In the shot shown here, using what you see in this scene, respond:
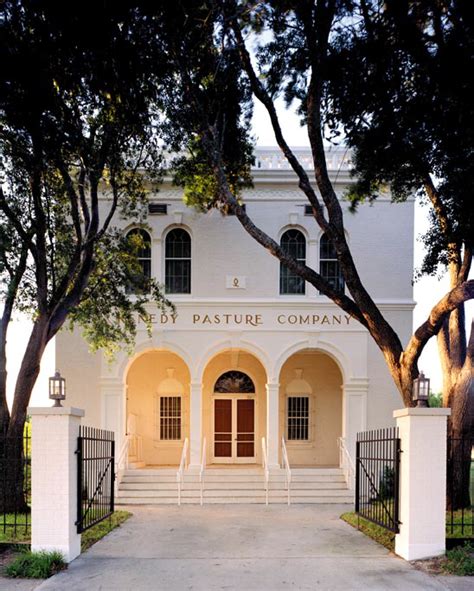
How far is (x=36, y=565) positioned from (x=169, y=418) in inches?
489

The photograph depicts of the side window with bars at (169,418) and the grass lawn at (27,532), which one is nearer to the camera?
the grass lawn at (27,532)

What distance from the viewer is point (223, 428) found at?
69.8ft

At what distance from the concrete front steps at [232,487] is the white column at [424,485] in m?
7.45

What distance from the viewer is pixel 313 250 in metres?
19.9

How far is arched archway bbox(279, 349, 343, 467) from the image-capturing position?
2084 centimetres

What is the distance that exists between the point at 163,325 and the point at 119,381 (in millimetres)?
→ 1934

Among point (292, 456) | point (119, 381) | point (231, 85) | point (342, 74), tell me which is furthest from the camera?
point (292, 456)

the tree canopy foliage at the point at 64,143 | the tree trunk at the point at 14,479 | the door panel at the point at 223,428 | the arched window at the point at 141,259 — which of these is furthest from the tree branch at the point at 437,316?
the door panel at the point at 223,428

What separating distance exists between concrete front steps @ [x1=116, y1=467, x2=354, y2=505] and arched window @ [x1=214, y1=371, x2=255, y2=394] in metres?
3.18

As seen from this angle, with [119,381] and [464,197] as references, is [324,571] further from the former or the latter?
[119,381]

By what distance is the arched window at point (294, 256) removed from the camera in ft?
65.0

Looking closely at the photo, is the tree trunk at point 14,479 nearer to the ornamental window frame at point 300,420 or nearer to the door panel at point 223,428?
the door panel at point 223,428

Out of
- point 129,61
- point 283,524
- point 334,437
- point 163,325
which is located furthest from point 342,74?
point 334,437

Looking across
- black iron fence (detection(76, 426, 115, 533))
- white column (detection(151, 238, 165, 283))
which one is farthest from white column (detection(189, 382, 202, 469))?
black iron fence (detection(76, 426, 115, 533))
